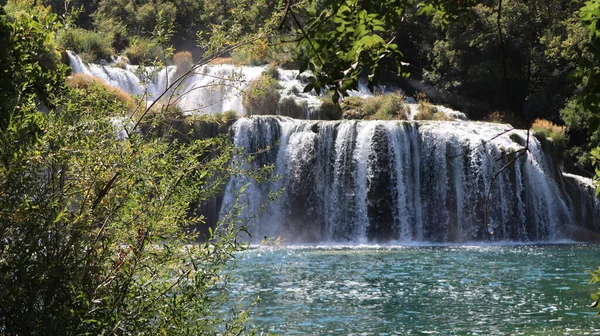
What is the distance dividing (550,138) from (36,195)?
24.7 meters

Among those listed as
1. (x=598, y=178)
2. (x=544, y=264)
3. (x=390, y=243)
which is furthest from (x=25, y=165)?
(x=390, y=243)

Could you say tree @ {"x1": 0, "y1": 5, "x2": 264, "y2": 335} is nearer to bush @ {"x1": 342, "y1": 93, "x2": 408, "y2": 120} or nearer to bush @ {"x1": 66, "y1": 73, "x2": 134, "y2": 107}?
bush @ {"x1": 66, "y1": 73, "x2": 134, "y2": 107}

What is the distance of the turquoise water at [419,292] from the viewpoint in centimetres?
1059

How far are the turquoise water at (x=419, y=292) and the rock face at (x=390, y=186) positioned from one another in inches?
181

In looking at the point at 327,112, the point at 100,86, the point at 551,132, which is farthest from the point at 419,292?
the point at 327,112

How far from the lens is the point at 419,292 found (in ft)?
43.9

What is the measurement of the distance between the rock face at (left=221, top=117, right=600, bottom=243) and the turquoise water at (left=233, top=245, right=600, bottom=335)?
15.1ft

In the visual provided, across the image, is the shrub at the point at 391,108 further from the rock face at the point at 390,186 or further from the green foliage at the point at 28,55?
the green foliage at the point at 28,55

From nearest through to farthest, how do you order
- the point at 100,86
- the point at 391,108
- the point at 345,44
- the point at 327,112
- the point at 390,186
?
1. the point at 345,44
2. the point at 100,86
3. the point at 390,186
4. the point at 327,112
5. the point at 391,108

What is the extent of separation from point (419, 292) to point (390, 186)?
11.6 metres

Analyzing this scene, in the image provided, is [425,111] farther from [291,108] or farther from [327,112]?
A: [291,108]

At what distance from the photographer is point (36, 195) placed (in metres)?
4.42

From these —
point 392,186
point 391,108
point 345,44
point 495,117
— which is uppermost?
point 391,108

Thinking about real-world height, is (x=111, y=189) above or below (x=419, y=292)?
A: above
